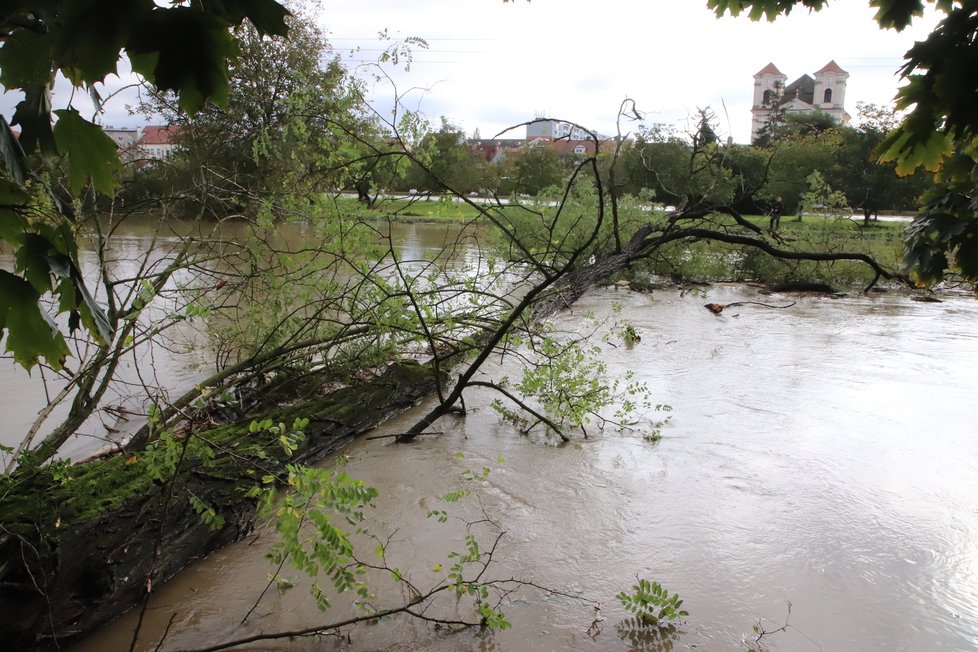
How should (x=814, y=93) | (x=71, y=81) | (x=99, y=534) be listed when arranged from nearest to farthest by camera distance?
(x=71, y=81), (x=99, y=534), (x=814, y=93)

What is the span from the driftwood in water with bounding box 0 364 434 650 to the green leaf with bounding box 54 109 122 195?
150 centimetres

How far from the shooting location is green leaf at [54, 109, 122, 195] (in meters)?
1.22

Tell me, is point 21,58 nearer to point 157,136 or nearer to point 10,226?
point 10,226

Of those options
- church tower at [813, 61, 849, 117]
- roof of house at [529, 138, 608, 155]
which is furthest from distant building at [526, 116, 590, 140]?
church tower at [813, 61, 849, 117]

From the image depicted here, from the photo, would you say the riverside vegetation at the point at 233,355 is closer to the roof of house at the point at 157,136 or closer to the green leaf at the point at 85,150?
the green leaf at the point at 85,150

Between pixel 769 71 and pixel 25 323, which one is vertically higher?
pixel 769 71

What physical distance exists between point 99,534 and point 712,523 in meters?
3.50

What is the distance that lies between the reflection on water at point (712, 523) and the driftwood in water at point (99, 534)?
0.19 m

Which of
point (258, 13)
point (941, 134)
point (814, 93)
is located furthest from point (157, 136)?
point (814, 93)

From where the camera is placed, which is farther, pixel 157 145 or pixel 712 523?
pixel 157 145

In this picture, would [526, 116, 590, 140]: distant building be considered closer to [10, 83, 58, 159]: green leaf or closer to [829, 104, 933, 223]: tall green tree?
[10, 83, 58, 159]: green leaf

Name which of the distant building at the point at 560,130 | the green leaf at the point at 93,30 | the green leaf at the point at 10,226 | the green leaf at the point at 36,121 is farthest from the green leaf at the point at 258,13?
the distant building at the point at 560,130

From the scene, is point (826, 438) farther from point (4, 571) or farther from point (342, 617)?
point (4, 571)

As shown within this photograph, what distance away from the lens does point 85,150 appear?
125 cm
